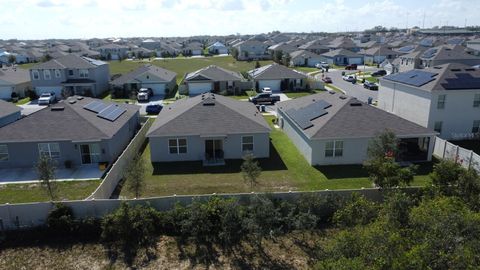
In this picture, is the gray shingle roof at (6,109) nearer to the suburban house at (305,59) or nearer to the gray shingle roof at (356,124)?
the gray shingle roof at (356,124)

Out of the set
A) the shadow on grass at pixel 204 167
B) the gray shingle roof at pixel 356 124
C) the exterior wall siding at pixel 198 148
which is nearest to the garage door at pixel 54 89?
the exterior wall siding at pixel 198 148

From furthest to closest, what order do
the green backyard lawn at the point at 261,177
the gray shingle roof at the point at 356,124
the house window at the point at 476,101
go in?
the house window at the point at 476,101 → the gray shingle roof at the point at 356,124 → the green backyard lawn at the point at 261,177

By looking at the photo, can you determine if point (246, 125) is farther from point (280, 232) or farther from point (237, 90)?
point (237, 90)

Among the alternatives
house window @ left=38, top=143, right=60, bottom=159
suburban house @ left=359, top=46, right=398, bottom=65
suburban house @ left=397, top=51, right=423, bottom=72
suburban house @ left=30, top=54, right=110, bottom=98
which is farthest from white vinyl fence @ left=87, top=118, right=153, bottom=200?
suburban house @ left=359, top=46, right=398, bottom=65

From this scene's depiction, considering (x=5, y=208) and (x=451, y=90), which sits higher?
(x=451, y=90)

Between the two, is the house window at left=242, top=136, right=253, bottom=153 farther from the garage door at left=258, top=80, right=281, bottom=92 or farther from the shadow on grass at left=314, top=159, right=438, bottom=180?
the garage door at left=258, top=80, right=281, bottom=92

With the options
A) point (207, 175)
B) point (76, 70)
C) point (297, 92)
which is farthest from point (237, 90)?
point (207, 175)

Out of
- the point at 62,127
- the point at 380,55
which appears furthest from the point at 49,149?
the point at 380,55
